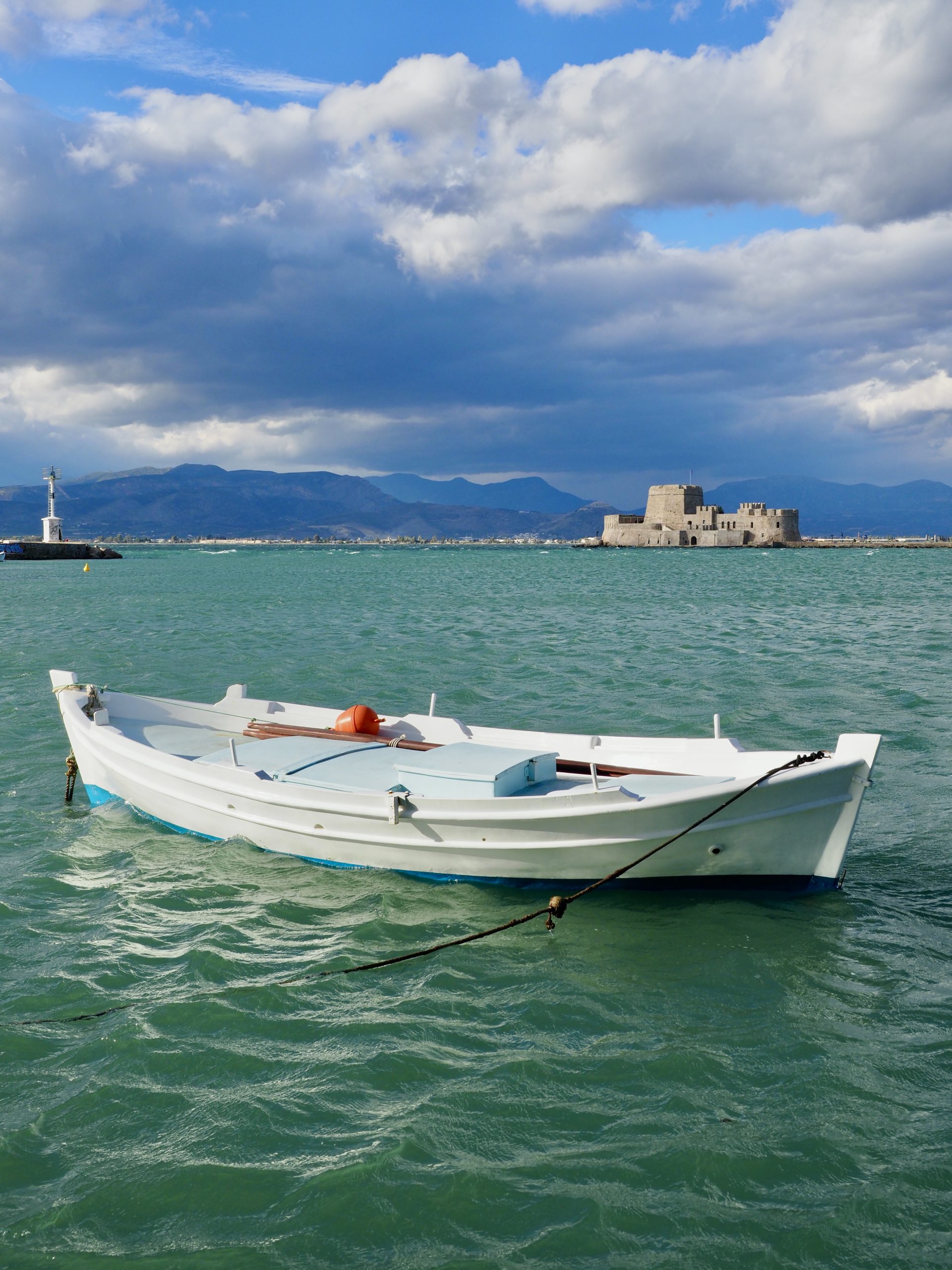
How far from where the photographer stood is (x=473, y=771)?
9.75 metres

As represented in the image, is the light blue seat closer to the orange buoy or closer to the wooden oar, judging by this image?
the wooden oar

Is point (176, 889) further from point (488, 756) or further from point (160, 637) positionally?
point (160, 637)

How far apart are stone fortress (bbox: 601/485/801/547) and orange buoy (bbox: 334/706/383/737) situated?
17361 cm

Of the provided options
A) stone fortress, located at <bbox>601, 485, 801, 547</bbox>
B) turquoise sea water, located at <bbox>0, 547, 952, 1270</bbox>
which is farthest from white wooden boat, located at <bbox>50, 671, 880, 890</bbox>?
stone fortress, located at <bbox>601, 485, 801, 547</bbox>

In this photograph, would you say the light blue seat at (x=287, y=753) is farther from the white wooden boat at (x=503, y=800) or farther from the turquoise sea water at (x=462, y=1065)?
the turquoise sea water at (x=462, y=1065)

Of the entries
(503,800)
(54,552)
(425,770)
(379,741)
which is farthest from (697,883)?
(54,552)

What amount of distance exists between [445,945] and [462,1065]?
1.17 metres

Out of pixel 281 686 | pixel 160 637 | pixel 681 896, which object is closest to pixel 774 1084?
pixel 681 896

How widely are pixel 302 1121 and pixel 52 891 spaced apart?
213 inches

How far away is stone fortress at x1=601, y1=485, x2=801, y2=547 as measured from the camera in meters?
179

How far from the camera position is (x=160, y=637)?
33875mm

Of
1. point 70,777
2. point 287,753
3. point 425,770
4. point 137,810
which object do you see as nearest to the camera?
point 425,770

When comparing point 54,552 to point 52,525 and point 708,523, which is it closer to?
point 52,525

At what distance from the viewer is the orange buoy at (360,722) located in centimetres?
1298
